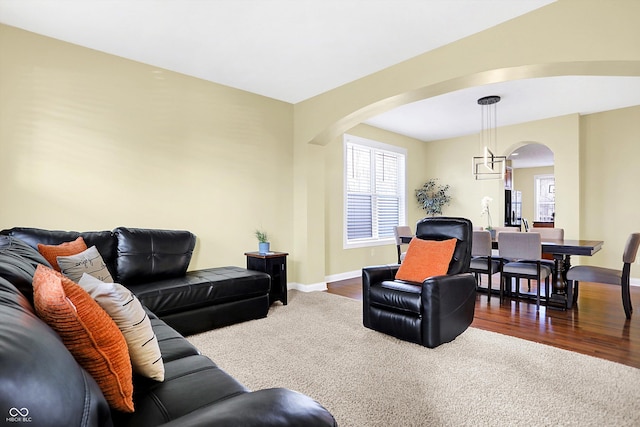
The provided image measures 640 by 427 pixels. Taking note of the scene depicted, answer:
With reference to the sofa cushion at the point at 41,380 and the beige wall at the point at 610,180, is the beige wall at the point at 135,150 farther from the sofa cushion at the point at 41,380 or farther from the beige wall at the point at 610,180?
the beige wall at the point at 610,180

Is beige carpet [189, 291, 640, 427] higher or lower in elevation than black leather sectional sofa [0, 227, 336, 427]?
lower

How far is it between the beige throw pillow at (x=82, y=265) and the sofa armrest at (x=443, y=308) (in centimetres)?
253

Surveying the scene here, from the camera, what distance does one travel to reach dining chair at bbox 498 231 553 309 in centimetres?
392

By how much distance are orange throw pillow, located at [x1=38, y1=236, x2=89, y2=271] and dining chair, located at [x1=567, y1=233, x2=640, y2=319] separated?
502 centimetres

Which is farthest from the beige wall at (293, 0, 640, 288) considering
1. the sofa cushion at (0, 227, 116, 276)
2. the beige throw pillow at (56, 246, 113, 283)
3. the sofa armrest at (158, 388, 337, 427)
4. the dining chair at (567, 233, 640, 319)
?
the sofa armrest at (158, 388, 337, 427)

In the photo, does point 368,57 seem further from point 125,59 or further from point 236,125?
point 125,59

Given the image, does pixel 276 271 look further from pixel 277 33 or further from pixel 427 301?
pixel 277 33

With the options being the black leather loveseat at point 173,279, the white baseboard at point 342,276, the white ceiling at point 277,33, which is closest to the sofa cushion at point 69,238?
the black leather loveseat at point 173,279

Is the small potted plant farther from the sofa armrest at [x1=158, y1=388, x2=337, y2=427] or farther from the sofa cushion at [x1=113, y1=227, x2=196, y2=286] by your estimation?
the sofa armrest at [x1=158, y1=388, x2=337, y2=427]

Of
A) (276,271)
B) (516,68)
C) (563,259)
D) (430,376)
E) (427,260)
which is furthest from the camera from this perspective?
(563,259)

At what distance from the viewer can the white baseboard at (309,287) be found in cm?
502

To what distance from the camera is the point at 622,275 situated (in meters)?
3.54

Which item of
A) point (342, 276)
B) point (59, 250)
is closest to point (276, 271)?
point (342, 276)

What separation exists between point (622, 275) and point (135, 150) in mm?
5426
